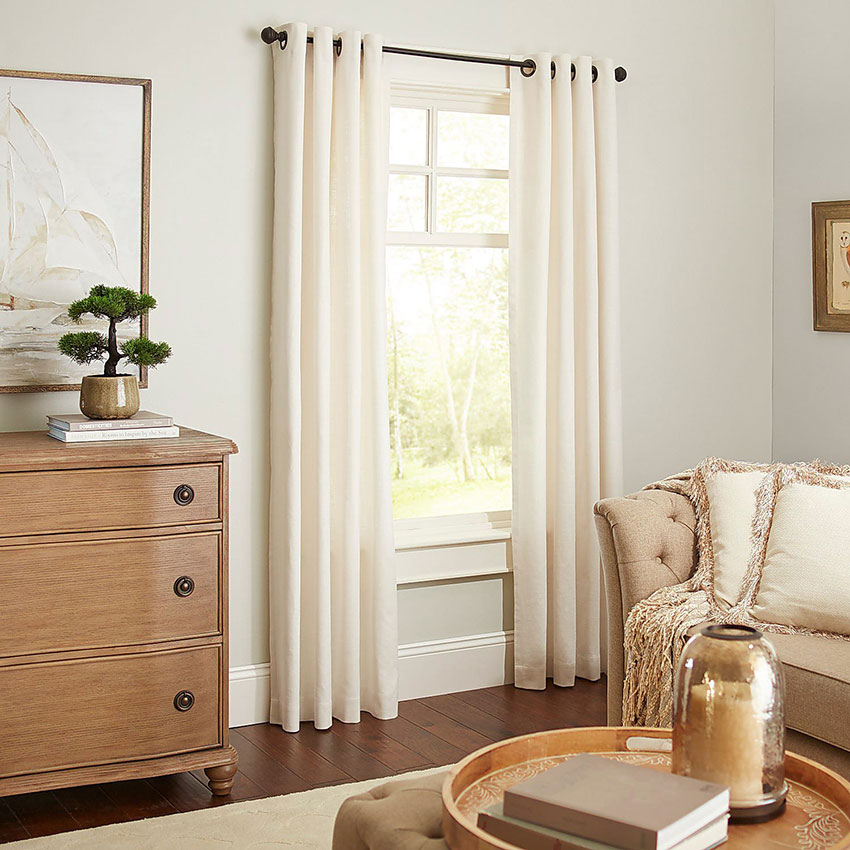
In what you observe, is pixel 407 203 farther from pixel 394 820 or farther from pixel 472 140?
pixel 394 820

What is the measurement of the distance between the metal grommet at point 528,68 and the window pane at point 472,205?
1.23 feet

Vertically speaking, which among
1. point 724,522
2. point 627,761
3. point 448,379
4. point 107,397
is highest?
point 448,379

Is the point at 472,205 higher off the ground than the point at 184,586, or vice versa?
the point at 472,205

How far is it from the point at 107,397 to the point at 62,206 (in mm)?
655

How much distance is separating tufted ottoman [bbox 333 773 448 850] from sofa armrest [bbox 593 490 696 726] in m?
1.21

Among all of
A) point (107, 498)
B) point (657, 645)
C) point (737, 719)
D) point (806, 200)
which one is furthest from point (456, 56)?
point (737, 719)

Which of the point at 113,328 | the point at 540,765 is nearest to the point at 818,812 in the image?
the point at 540,765

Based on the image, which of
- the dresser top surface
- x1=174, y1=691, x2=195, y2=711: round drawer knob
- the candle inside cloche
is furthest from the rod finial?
the candle inside cloche

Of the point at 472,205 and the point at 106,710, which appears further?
the point at 472,205

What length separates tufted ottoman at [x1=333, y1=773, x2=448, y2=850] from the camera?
5.60 feet

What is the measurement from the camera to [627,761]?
1918 millimetres

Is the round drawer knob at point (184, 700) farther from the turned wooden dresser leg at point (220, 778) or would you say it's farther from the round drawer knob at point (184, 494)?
the round drawer knob at point (184, 494)

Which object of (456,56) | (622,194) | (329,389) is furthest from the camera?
(622,194)

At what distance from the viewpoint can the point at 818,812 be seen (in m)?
1.71
